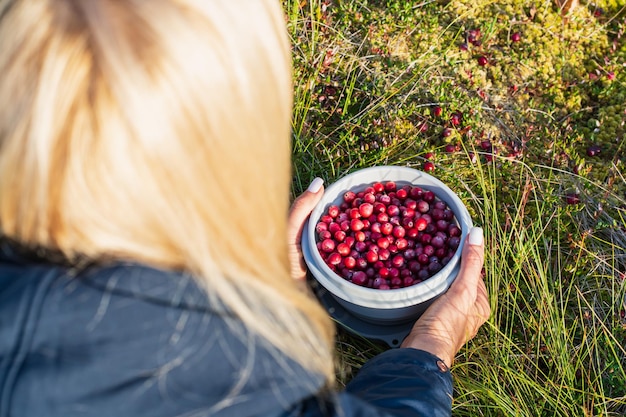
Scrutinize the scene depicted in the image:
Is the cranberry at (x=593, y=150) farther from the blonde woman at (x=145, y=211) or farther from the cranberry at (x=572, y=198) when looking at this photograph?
the blonde woman at (x=145, y=211)

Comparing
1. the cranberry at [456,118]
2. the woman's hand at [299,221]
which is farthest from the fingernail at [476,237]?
the cranberry at [456,118]

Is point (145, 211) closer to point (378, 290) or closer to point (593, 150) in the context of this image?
point (378, 290)

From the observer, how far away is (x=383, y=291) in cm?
209

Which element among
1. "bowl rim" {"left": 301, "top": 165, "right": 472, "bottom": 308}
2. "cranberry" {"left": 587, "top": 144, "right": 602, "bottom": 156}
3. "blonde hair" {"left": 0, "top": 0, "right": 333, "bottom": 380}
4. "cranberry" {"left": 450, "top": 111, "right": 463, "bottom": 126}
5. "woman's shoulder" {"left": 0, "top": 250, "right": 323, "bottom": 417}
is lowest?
"cranberry" {"left": 587, "top": 144, "right": 602, "bottom": 156}

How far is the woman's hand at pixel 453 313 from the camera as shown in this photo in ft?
6.87

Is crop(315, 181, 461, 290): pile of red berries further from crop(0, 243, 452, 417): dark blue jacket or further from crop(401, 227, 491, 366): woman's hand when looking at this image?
crop(0, 243, 452, 417): dark blue jacket

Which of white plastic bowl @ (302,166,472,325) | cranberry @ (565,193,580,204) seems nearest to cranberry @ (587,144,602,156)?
cranberry @ (565,193,580,204)

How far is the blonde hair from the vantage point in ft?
3.05

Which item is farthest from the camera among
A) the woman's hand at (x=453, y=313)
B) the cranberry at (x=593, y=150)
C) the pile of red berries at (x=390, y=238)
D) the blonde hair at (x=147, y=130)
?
the cranberry at (x=593, y=150)

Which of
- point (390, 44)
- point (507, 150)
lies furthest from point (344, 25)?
point (507, 150)

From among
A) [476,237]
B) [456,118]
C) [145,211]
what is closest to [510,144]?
[456,118]

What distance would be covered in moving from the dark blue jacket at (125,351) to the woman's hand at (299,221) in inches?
42.1

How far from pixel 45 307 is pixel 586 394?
202cm

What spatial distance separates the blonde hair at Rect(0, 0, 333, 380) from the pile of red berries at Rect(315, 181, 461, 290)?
109 cm
